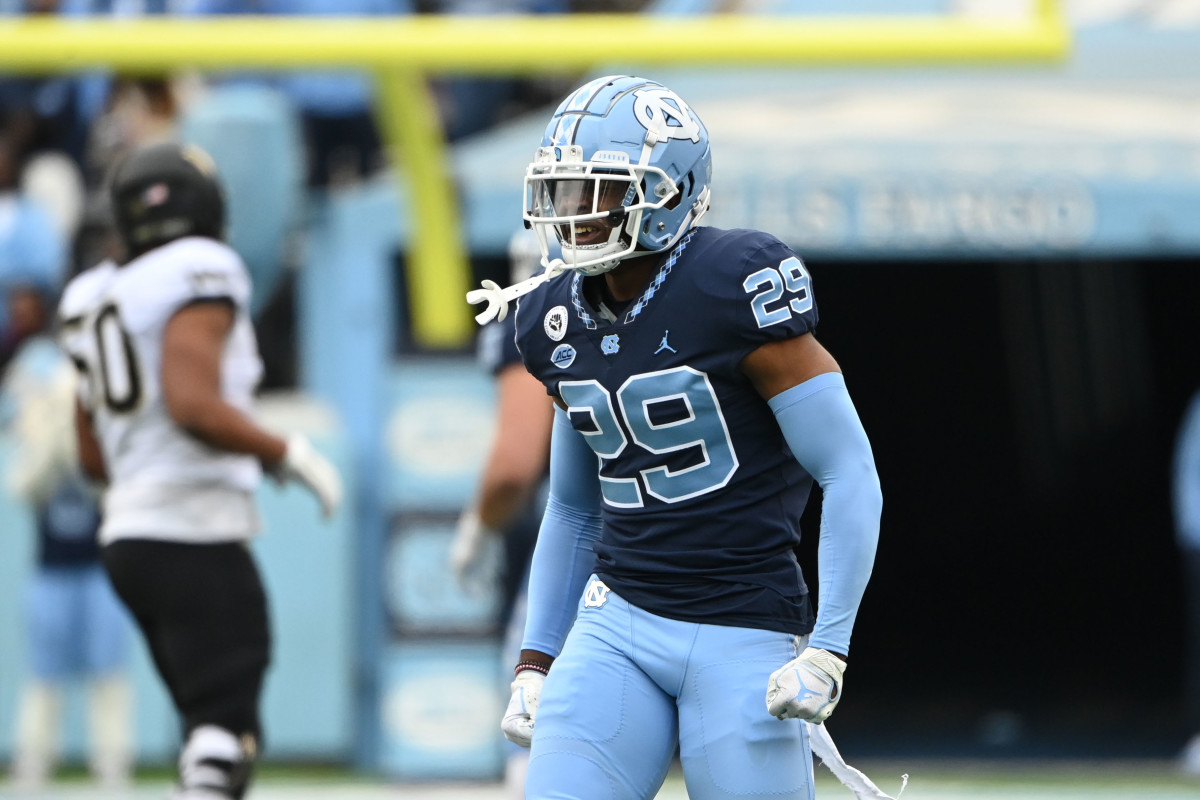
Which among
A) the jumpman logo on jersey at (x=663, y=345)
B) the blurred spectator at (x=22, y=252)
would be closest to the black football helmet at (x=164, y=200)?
the jumpman logo on jersey at (x=663, y=345)

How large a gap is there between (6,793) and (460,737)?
159 cm

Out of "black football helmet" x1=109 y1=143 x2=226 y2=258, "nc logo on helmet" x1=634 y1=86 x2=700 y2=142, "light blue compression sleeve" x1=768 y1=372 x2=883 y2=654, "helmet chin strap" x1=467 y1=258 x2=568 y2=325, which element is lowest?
"light blue compression sleeve" x1=768 y1=372 x2=883 y2=654

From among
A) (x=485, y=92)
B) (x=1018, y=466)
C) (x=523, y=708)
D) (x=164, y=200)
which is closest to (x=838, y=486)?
(x=523, y=708)

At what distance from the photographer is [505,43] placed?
6602 mm

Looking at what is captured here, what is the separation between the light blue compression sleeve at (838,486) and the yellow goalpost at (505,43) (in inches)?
156

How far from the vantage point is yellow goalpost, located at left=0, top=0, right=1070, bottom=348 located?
6.57 m

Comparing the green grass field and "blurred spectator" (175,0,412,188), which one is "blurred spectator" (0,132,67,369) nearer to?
"blurred spectator" (175,0,412,188)

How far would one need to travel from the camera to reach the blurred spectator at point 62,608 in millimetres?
6684

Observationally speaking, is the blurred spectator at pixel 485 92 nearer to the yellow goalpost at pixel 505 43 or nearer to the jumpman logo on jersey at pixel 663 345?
the yellow goalpost at pixel 505 43

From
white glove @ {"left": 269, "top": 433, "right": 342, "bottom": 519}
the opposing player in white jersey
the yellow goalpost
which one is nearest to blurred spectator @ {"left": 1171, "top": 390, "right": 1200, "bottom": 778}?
the yellow goalpost

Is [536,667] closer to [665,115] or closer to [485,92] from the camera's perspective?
[665,115]

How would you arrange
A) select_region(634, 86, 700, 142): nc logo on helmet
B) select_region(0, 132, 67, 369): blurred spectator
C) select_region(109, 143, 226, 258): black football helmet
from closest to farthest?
select_region(634, 86, 700, 142): nc logo on helmet < select_region(109, 143, 226, 258): black football helmet < select_region(0, 132, 67, 369): blurred spectator

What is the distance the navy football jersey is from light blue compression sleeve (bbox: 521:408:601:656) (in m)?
0.17

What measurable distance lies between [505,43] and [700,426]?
3985 millimetres
